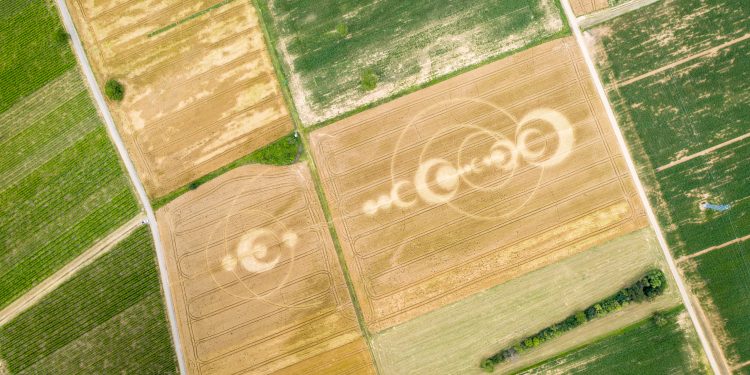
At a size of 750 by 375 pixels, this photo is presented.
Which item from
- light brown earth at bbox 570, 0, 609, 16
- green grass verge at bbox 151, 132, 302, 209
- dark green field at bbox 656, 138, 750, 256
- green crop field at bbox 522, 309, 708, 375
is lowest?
green crop field at bbox 522, 309, 708, 375

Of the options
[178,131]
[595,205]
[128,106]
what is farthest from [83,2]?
[595,205]

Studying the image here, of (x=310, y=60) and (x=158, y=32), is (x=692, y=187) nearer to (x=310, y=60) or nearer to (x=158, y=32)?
(x=310, y=60)

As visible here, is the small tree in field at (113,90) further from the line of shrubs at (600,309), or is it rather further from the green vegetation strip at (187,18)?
the line of shrubs at (600,309)

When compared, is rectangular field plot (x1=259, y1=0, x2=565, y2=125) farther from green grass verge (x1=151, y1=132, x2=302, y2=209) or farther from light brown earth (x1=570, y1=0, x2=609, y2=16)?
green grass verge (x1=151, y1=132, x2=302, y2=209)

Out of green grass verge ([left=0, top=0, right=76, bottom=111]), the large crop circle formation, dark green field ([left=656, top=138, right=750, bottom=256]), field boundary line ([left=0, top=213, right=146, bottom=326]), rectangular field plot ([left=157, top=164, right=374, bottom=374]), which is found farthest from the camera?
green grass verge ([left=0, top=0, right=76, bottom=111])

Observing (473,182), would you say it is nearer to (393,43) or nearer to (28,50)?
(393,43)

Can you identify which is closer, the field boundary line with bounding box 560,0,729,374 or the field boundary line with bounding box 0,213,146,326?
the field boundary line with bounding box 560,0,729,374

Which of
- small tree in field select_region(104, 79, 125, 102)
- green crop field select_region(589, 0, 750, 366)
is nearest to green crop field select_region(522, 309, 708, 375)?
green crop field select_region(589, 0, 750, 366)
